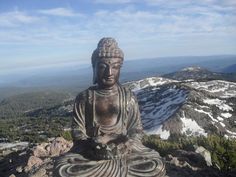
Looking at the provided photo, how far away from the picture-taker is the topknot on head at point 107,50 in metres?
9.70

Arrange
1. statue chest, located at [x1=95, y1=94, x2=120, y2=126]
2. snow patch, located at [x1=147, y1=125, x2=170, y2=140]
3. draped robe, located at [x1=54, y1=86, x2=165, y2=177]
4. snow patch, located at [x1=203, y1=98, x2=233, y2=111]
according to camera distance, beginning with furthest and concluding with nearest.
Result: snow patch, located at [x1=203, y1=98, x2=233, y2=111] < snow patch, located at [x1=147, y1=125, x2=170, y2=140] < statue chest, located at [x1=95, y1=94, x2=120, y2=126] < draped robe, located at [x1=54, y1=86, x2=165, y2=177]

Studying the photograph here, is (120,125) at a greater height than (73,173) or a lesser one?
greater

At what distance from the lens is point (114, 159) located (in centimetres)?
901

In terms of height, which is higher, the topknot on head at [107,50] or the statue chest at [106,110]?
the topknot on head at [107,50]

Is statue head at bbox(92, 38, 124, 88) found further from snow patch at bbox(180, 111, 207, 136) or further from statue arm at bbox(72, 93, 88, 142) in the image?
snow patch at bbox(180, 111, 207, 136)

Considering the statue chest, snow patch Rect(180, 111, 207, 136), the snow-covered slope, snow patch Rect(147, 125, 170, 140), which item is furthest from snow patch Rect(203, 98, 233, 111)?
the statue chest

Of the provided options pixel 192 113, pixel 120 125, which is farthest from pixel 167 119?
pixel 120 125

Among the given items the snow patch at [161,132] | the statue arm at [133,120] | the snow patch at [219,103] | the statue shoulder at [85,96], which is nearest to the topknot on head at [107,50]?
the statue shoulder at [85,96]

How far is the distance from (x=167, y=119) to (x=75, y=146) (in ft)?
129

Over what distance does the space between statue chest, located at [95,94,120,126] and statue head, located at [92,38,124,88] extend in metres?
0.35

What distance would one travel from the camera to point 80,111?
9828 millimetres

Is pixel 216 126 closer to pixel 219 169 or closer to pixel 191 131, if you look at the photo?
pixel 191 131

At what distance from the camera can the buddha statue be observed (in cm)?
898

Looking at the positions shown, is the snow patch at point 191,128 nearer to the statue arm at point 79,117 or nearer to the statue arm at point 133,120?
the statue arm at point 133,120
